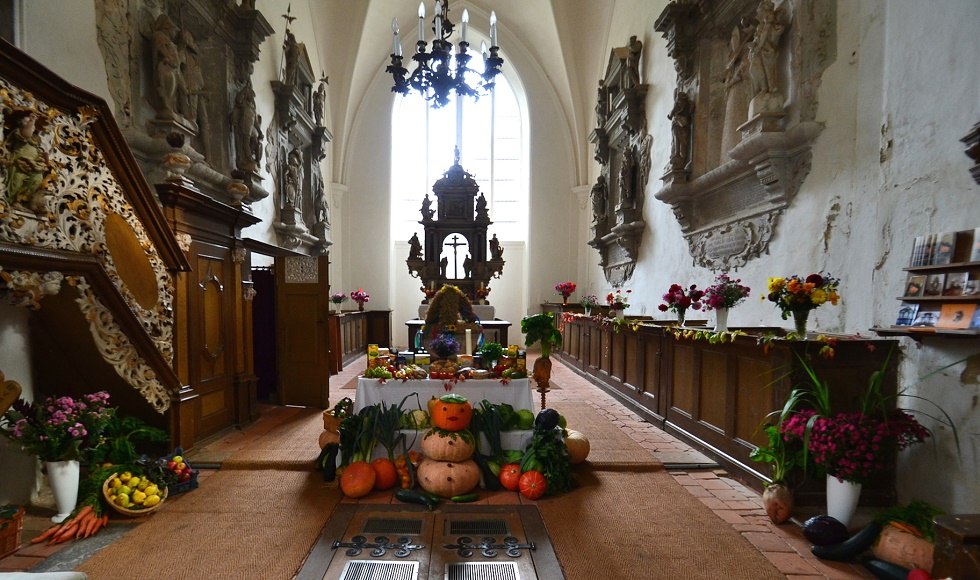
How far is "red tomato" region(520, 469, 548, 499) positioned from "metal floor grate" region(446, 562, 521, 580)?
0.91 meters

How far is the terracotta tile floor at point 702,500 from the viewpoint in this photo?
277 cm

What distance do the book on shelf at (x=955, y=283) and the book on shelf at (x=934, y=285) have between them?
23 millimetres

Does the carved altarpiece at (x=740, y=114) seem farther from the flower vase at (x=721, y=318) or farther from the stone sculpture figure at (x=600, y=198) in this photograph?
the stone sculpture figure at (x=600, y=198)

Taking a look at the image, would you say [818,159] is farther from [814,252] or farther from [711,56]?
[711,56]

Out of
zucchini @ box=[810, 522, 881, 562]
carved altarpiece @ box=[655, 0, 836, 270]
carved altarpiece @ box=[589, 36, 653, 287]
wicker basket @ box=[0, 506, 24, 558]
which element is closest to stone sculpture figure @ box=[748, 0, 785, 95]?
carved altarpiece @ box=[655, 0, 836, 270]

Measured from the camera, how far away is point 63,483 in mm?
3227

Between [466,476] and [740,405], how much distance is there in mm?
2477

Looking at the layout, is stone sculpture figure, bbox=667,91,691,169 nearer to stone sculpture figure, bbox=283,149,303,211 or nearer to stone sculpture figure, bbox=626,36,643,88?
stone sculpture figure, bbox=626,36,643,88

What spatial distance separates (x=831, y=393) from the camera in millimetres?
3473

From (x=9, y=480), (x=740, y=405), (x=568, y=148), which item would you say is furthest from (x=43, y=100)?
(x=568, y=148)

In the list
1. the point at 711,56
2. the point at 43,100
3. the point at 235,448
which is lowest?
the point at 235,448

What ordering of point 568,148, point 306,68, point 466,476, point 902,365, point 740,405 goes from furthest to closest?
1. point 568,148
2. point 306,68
3. point 740,405
4. point 466,476
5. point 902,365

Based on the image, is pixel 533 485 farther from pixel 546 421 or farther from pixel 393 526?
pixel 393 526

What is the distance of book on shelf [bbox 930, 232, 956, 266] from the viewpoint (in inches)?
116
